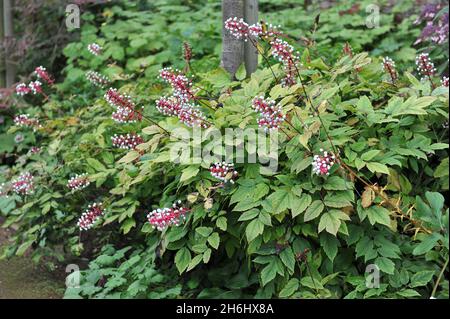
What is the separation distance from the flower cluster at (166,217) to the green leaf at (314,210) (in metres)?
0.59

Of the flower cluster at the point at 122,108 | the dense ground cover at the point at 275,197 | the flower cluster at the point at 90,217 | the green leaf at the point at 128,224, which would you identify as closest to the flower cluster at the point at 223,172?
the dense ground cover at the point at 275,197

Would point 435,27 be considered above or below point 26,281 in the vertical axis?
above

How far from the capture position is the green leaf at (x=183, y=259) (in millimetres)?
3131

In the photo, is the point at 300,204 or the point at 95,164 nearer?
the point at 300,204

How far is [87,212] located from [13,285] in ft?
2.42

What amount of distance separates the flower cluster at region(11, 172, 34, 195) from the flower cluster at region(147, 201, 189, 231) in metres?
1.05

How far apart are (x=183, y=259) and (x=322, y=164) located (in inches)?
33.1

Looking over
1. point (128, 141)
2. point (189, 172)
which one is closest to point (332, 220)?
point (189, 172)

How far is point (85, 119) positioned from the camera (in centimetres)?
447

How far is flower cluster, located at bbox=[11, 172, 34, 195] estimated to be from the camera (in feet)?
12.3

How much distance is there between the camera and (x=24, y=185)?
3.74 m

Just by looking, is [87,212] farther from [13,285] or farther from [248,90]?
[248,90]

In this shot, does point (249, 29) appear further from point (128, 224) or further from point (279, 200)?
point (128, 224)
